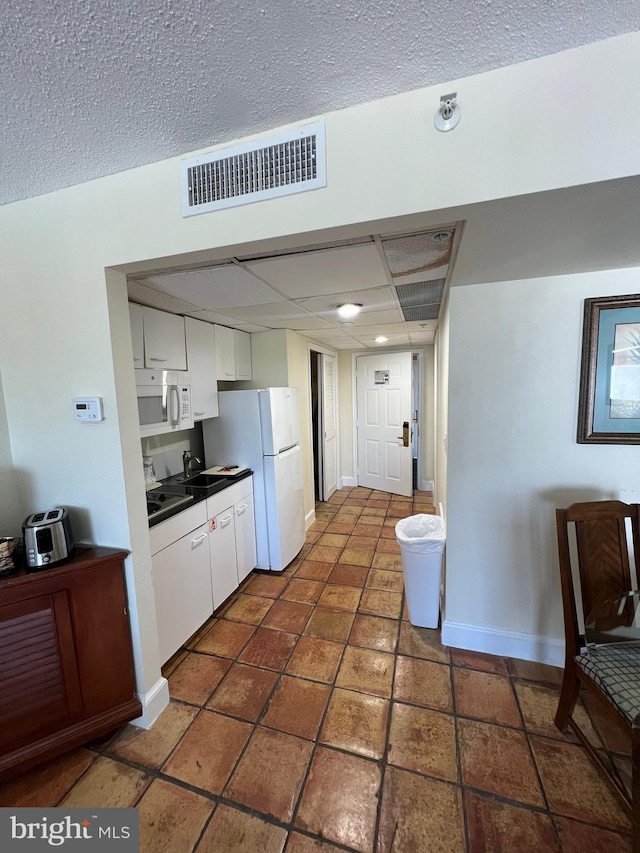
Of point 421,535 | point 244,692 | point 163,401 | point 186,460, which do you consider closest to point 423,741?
point 244,692

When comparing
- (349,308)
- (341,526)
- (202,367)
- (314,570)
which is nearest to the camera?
(349,308)

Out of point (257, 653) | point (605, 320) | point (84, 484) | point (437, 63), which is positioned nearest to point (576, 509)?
point (605, 320)

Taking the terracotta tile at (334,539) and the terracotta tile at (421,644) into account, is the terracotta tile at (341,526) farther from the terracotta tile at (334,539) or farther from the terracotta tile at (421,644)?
the terracotta tile at (421,644)

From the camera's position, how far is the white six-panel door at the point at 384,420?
14.4 ft

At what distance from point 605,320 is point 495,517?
1.10 m

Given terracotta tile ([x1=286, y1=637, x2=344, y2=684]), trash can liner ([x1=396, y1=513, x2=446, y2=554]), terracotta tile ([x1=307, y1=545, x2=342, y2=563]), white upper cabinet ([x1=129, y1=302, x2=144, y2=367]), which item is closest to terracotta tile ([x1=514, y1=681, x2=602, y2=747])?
trash can liner ([x1=396, y1=513, x2=446, y2=554])

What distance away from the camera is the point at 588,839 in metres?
1.10

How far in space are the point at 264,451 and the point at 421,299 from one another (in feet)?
5.31

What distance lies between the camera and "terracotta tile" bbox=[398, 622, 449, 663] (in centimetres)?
191

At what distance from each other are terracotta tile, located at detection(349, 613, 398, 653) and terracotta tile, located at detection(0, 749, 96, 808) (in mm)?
1336

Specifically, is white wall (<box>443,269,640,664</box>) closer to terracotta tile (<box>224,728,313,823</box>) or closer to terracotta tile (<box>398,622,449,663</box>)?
terracotta tile (<box>398,622,449,663</box>)

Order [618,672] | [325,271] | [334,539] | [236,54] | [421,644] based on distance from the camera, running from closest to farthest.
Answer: [236,54] < [618,672] < [325,271] < [421,644] < [334,539]

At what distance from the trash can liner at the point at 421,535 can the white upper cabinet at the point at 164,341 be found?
1894mm

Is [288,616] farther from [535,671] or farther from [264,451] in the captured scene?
[535,671]
